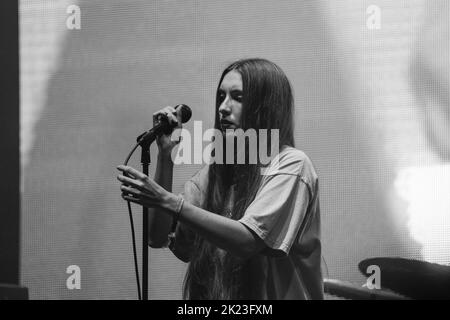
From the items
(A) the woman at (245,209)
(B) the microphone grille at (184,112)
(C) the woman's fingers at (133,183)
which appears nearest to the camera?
(C) the woman's fingers at (133,183)

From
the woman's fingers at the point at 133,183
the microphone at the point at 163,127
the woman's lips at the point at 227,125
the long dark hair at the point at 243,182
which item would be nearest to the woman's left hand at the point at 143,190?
the woman's fingers at the point at 133,183

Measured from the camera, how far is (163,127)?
273 centimetres

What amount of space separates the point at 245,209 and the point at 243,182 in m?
0.12

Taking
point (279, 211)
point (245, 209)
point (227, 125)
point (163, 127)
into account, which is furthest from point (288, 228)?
point (163, 127)

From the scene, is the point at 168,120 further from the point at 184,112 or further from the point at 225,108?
the point at 225,108

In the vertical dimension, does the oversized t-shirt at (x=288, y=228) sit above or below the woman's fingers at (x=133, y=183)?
below

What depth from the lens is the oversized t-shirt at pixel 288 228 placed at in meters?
2.73

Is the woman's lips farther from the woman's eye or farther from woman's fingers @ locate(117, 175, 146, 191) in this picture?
woman's fingers @ locate(117, 175, 146, 191)

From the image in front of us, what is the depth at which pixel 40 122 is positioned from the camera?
10.2 ft

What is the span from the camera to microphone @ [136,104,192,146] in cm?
263

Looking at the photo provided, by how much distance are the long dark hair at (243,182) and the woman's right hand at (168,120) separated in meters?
0.20

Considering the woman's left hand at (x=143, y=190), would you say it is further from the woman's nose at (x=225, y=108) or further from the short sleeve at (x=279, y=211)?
the woman's nose at (x=225, y=108)
